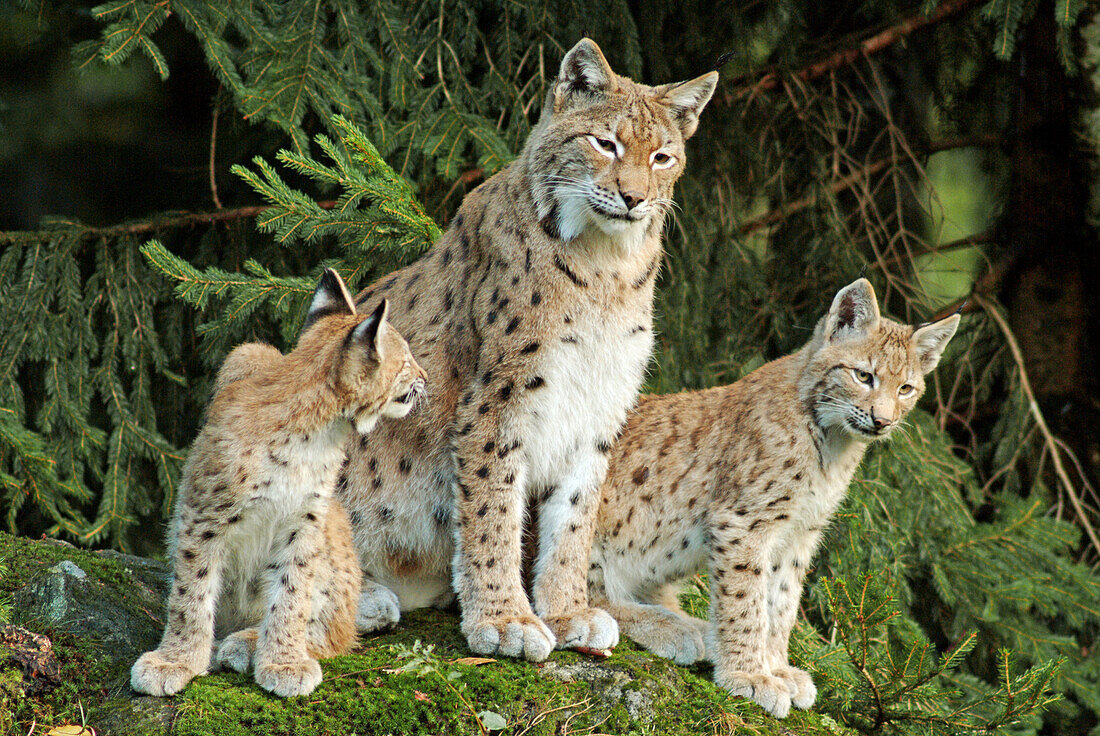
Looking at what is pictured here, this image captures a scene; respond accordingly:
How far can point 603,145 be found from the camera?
472cm

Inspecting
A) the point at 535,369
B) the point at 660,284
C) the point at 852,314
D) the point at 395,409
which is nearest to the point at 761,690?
the point at 535,369

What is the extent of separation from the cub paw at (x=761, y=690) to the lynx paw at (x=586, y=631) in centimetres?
52

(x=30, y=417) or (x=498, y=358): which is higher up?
(x=498, y=358)

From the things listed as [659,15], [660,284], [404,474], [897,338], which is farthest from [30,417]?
[897,338]

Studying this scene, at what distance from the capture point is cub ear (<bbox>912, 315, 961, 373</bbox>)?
5.05 m

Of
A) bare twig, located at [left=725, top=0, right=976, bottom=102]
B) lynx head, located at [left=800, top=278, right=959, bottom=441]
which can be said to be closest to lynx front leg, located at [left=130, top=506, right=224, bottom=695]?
lynx head, located at [left=800, top=278, right=959, bottom=441]

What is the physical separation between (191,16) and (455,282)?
2.08 m

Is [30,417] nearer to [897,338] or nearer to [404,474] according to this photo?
[404,474]

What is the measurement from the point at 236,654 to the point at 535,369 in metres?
1.67

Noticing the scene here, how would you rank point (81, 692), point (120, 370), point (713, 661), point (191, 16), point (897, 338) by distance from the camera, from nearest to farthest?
point (81, 692)
point (713, 661)
point (897, 338)
point (191, 16)
point (120, 370)

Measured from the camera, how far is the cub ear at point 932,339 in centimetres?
505

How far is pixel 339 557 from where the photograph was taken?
4.36 m

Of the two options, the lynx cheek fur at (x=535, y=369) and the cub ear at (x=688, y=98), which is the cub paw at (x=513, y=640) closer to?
the lynx cheek fur at (x=535, y=369)

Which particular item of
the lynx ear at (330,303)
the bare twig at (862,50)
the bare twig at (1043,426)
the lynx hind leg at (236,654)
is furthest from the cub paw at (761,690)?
the bare twig at (862,50)
